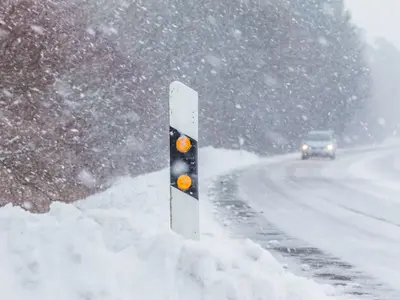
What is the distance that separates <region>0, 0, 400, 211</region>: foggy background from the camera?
412 inches

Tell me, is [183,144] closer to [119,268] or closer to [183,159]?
[183,159]

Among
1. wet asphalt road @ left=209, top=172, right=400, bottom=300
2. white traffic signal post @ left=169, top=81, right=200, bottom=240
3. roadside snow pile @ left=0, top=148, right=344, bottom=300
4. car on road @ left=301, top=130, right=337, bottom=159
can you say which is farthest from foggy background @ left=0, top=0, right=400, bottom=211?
car on road @ left=301, top=130, right=337, bottom=159

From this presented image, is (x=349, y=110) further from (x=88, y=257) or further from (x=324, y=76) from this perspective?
(x=88, y=257)

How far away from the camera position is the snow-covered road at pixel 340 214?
29.4ft

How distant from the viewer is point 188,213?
19.4ft

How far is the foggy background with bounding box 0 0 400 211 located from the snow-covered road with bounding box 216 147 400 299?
3.82 m

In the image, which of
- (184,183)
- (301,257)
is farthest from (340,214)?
(184,183)

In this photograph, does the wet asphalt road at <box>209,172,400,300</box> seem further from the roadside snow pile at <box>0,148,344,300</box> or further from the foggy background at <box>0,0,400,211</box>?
the foggy background at <box>0,0,400,211</box>

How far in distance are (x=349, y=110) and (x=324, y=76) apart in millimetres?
8952

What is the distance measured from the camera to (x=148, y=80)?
2678 cm

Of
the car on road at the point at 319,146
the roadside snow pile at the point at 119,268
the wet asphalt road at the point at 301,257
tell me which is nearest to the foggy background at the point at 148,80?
the wet asphalt road at the point at 301,257

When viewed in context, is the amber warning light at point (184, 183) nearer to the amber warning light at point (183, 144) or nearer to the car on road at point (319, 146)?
the amber warning light at point (183, 144)

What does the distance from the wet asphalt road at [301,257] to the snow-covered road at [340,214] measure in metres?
0.12

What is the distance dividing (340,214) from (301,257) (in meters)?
5.95
